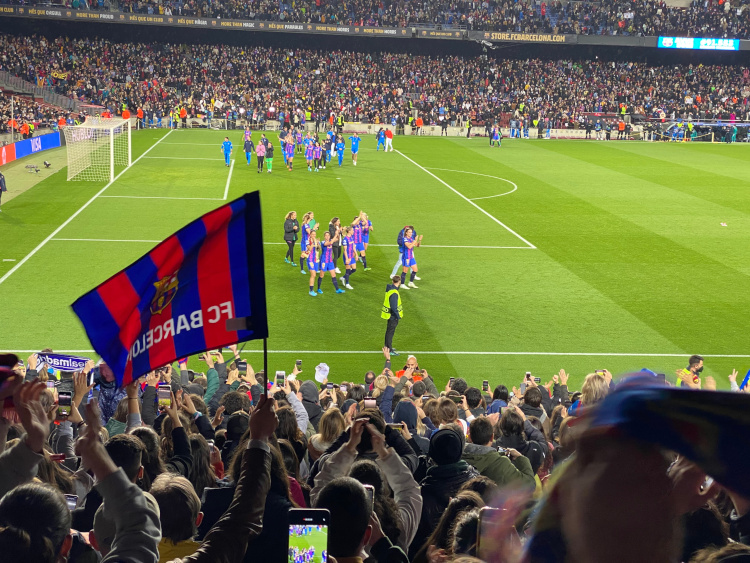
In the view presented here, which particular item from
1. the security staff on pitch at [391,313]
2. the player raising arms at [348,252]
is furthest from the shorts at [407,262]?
the security staff on pitch at [391,313]

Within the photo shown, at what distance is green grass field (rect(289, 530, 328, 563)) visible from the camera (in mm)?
3322

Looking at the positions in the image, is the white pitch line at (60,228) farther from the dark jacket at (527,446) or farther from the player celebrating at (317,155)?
the dark jacket at (527,446)

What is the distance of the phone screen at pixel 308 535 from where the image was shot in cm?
332

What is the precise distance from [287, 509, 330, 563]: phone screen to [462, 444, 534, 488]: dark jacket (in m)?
2.82

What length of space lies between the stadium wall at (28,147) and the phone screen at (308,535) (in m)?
36.4

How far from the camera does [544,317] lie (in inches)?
741

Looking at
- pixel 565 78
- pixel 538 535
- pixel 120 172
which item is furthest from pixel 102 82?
pixel 538 535

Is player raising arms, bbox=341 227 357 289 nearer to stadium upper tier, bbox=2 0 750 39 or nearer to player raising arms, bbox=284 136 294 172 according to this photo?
player raising arms, bbox=284 136 294 172

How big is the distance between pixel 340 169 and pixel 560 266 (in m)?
18.2

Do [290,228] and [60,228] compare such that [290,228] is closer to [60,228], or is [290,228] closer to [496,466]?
[60,228]

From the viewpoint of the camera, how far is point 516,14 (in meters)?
71.6

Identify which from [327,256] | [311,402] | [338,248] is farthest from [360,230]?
[311,402]

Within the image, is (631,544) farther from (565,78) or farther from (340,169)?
(565,78)

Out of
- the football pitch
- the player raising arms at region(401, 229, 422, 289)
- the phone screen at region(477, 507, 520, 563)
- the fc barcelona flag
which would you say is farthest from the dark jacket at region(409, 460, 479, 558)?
the player raising arms at region(401, 229, 422, 289)
